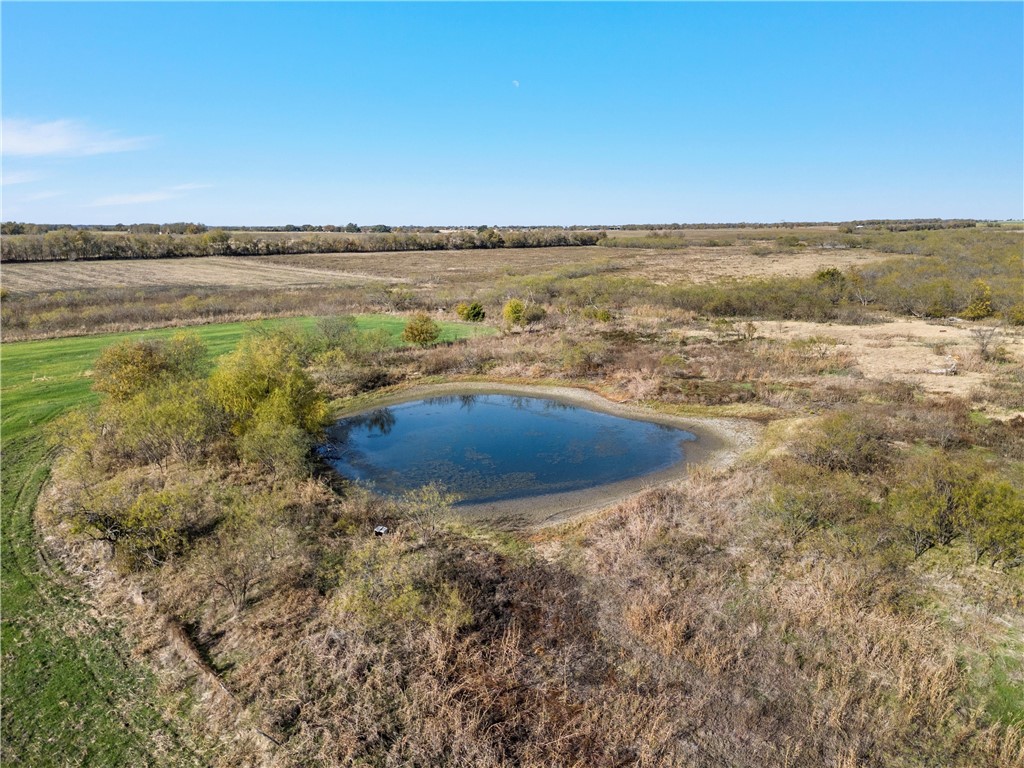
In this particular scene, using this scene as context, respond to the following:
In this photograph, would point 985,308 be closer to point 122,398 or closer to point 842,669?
point 842,669

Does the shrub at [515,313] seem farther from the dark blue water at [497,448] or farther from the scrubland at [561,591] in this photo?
the scrubland at [561,591]

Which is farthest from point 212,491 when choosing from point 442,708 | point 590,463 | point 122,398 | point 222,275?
point 222,275

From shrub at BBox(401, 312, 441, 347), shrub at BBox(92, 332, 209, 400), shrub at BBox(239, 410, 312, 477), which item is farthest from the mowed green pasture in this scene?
shrub at BBox(401, 312, 441, 347)

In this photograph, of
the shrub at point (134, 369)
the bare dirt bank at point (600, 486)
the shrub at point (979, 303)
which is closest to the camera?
the bare dirt bank at point (600, 486)

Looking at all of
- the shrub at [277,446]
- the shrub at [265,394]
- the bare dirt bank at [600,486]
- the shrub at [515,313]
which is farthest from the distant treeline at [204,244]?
the shrub at [277,446]

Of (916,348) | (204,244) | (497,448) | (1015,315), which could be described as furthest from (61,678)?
(204,244)
